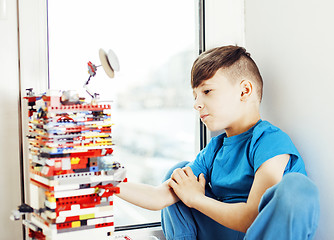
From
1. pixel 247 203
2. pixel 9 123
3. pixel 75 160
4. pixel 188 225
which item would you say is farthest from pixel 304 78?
pixel 9 123

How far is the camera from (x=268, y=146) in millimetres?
1002

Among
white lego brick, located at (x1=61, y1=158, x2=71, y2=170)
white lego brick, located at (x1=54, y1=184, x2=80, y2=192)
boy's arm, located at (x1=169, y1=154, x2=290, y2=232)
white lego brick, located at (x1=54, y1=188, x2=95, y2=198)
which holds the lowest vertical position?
boy's arm, located at (x1=169, y1=154, x2=290, y2=232)

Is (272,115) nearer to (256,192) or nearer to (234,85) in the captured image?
(234,85)

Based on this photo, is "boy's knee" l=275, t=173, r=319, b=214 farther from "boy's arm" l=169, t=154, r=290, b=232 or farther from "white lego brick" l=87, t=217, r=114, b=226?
"white lego brick" l=87, t=217, r=114, b=226

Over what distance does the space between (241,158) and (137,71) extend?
1.74 ft

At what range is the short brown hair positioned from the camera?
113cm

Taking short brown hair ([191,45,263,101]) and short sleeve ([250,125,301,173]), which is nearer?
short sleeve ([250,125,301,173])

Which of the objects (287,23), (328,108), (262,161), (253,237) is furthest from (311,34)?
(253,237)

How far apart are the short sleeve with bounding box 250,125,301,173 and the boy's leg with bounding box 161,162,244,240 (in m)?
0.26

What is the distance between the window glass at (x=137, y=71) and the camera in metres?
1.24

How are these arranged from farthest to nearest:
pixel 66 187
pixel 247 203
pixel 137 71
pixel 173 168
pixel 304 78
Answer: pixel 137 71
pixel 173 168
pixel 304 78
pixel 247 203
pixel 66 187

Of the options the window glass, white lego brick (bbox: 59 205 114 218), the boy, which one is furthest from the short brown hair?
white lego brick (bbox: 59 205 114 218)

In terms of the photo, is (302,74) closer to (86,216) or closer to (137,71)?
(137,71)

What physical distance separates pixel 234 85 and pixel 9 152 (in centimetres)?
75
